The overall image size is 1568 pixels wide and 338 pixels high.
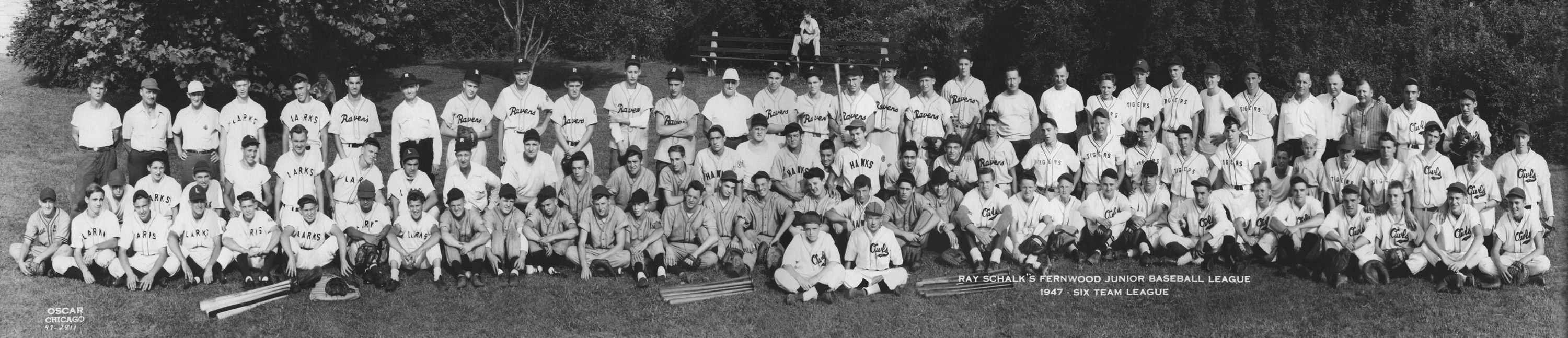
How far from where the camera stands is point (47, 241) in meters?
13.9

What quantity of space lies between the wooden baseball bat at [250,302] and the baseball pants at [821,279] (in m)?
4.87

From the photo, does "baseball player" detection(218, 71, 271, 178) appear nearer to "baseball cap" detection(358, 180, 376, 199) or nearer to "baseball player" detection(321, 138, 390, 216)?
"baseball player" detection(321, 138, 390, 216)

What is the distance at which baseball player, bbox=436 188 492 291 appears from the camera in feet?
44.9

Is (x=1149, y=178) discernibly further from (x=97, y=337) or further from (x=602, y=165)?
(x=97, y=337)

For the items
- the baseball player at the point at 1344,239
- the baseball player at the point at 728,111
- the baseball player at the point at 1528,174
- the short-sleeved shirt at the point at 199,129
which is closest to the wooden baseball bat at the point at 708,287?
the baseball player at the point at 728,111

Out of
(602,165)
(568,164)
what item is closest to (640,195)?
(568,164)

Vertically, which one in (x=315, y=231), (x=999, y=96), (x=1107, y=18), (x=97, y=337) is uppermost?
(x=1107, y=18)

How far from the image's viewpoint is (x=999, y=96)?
53.9ft

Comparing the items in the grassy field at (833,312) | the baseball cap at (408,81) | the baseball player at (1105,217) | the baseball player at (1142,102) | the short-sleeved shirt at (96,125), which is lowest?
the grassy field at (833,312)

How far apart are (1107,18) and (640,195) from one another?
1144 cm

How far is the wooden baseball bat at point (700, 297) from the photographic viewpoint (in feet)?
43.7

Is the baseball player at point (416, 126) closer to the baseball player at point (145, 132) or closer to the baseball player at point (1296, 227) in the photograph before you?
the baseball player at point (145, 132)

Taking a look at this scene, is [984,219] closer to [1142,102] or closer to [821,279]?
[821,279]

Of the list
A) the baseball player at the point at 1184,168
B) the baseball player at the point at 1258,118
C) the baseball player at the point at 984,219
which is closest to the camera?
the baseball player at the point at 984,219
